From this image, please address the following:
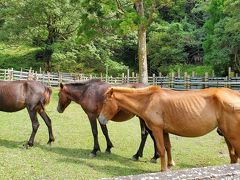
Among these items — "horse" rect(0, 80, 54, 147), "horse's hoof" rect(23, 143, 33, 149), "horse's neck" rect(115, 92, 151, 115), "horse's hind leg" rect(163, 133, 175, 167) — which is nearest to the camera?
"horse's neck" rect(115, 92, 151, 115)

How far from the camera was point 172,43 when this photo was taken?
37625mm

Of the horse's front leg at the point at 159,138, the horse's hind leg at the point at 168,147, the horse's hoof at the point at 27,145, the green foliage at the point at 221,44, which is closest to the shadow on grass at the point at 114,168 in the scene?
the horse's hind leg at the point at 168,147

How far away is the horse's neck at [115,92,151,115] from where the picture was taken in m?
7.20

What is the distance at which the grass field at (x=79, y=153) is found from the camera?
276 inches

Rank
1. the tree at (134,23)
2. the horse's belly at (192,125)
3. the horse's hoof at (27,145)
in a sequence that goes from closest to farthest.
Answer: the horse's belly at (192,125) → the horse's hoof at (27,145) → the tree at (134,23)

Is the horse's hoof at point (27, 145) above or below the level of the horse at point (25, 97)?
below

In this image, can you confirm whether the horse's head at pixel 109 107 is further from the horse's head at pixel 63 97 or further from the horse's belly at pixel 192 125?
the horse's head at pixel 63 97

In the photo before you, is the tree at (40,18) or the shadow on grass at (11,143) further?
the tree at (40,18)

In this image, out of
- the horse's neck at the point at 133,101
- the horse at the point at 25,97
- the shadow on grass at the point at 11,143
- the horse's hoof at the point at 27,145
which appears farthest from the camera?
the horse at the point at 25,97

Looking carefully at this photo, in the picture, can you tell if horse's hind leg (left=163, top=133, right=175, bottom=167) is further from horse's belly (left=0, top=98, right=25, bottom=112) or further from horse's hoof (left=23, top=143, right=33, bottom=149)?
horse's belly (left=0, top=98, right=25, bottom=112)

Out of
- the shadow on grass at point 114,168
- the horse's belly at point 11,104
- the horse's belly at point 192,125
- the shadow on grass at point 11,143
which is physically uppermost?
the horse's belly at point 11,104

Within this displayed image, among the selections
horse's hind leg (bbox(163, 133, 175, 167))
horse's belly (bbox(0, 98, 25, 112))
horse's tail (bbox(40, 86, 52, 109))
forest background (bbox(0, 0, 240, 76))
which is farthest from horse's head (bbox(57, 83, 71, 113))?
forest background (bbox(0, 0, 240, 76))

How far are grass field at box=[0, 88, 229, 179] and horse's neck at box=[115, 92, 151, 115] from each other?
1252 millimetres

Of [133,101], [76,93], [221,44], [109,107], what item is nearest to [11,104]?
[76,93]
